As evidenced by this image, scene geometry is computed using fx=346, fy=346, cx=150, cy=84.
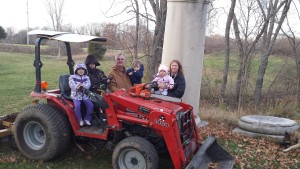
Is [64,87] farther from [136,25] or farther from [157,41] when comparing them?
[136,25]

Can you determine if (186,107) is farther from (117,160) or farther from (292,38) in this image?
(292,38)

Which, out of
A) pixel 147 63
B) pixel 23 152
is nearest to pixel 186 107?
pixel 23 152

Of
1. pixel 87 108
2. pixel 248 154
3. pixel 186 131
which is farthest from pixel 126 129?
pixel 248 154

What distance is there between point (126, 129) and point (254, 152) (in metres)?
2.71

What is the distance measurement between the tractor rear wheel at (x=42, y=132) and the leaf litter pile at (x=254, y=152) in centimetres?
238

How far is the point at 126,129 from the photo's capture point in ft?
17.6

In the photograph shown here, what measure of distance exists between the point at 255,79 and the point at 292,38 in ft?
9.39

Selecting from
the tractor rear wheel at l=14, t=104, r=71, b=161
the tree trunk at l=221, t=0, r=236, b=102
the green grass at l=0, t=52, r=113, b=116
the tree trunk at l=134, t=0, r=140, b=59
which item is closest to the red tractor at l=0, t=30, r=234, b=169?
the tractor rear wheel at l=14, t=104, r=71, b=161

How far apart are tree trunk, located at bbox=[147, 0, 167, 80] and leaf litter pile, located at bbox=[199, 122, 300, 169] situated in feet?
19.0

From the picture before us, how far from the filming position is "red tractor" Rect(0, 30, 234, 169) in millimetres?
4844

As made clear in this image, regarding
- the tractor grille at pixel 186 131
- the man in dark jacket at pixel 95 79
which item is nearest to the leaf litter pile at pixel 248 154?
the tractor grille at pixel 186 131

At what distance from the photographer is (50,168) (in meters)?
5.41

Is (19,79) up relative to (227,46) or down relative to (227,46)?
down

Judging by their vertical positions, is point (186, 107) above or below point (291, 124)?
above
